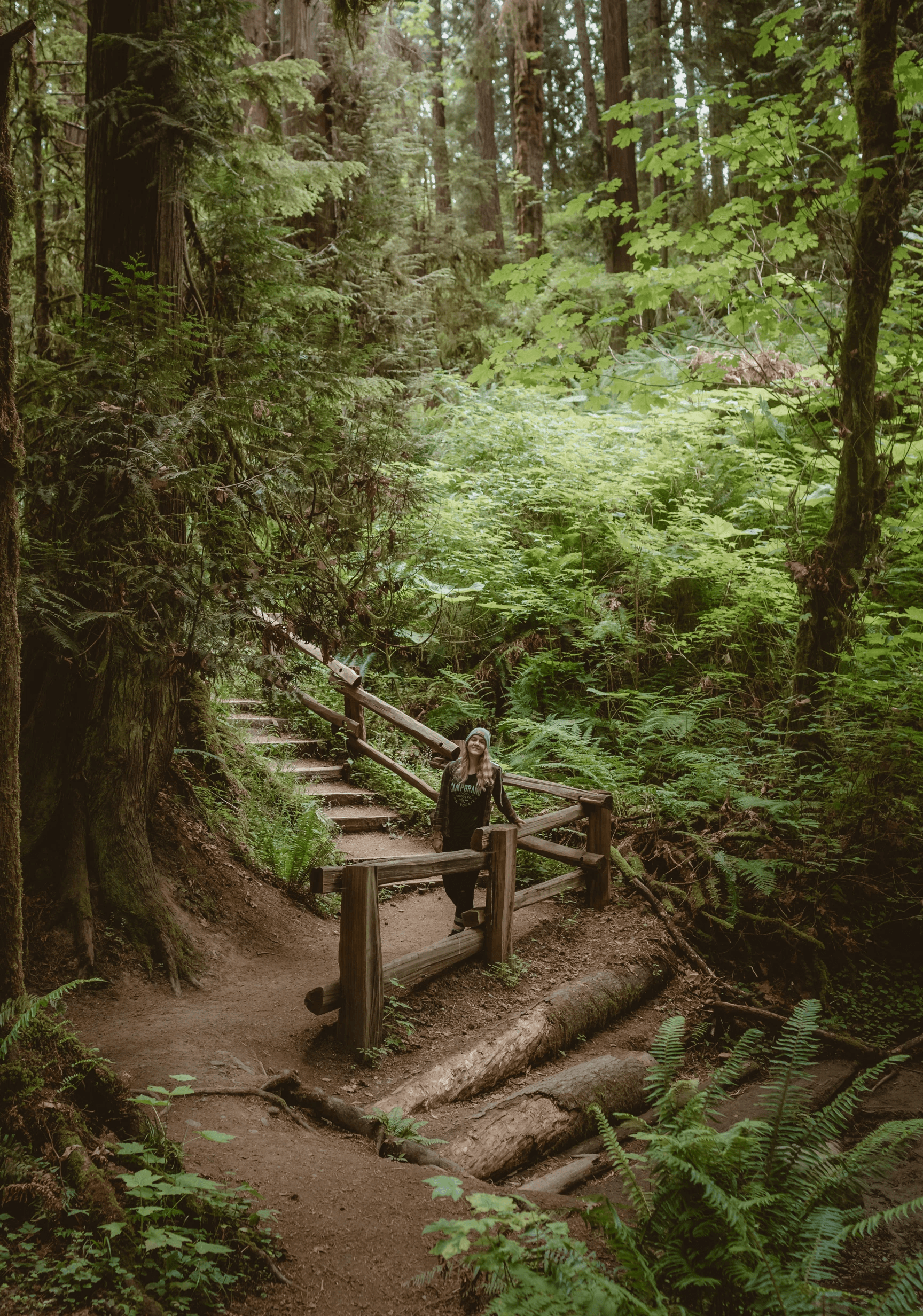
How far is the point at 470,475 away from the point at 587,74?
15268mm

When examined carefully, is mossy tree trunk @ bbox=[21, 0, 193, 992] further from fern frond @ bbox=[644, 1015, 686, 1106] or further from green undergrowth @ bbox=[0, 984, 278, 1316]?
fern frond @ bbox=[644, 1015, 686, 1106]

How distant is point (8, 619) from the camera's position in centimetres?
313

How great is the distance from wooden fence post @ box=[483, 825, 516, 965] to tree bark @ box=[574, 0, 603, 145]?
61.2ft

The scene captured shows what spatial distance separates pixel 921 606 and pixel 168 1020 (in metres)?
9.16

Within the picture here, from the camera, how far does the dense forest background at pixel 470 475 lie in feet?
17.5

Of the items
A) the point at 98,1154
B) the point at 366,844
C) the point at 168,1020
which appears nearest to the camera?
the point at 98,1154

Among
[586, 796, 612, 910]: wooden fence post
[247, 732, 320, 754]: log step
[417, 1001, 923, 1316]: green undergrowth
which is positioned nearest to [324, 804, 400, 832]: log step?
[247, 732, 320, 754]: log step

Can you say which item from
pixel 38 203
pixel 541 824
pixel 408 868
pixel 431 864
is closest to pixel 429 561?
pixel 541 824

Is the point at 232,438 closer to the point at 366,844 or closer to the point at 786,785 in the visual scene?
the point at 366,844

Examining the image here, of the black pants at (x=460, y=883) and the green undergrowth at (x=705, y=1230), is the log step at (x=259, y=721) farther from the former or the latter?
the green undergrowth at (x=705, y=1230)

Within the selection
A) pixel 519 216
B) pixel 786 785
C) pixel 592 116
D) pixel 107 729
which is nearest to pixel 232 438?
pixel 107 729

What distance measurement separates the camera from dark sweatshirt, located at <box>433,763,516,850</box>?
7.25 metres

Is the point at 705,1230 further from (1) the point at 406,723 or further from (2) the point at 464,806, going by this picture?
(1) the point at 406,723

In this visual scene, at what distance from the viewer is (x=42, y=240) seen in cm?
708
